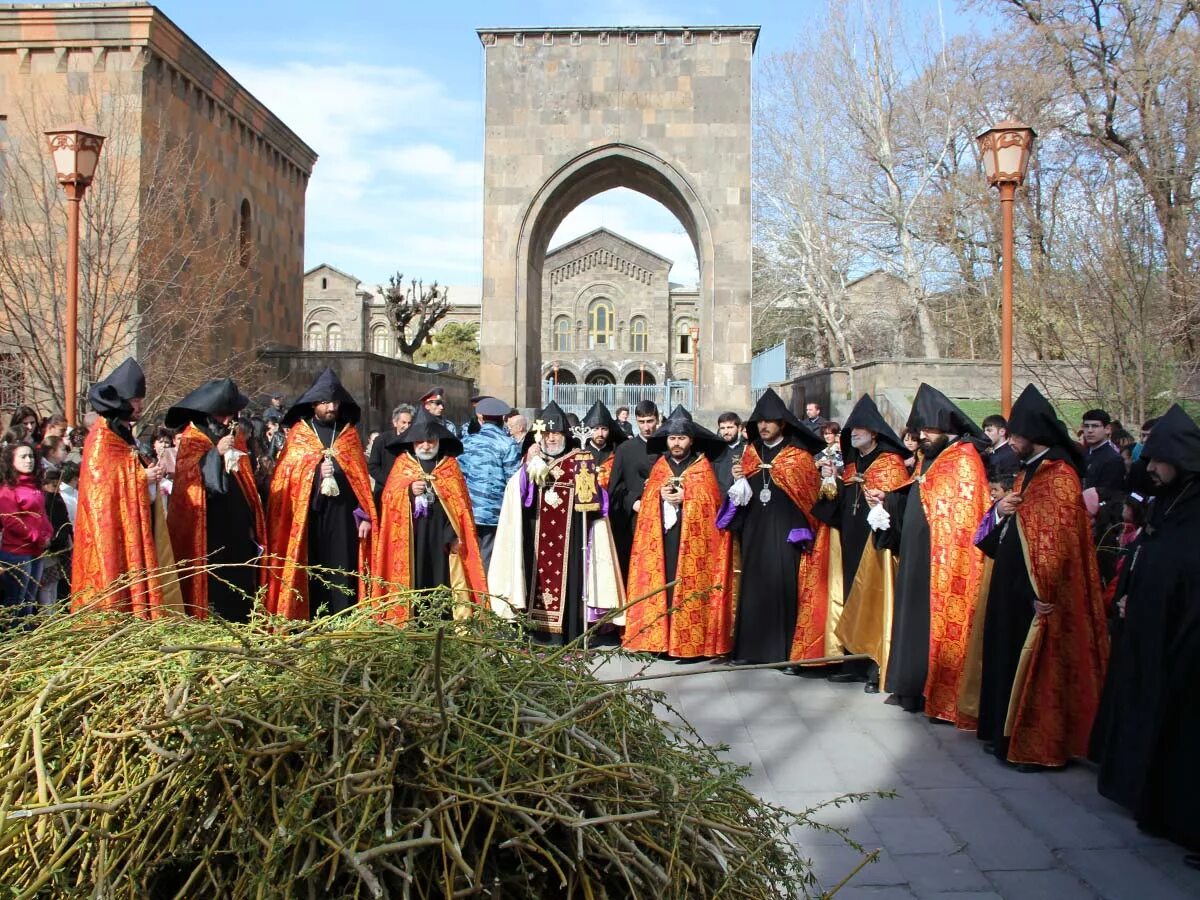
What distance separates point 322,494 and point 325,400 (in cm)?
71

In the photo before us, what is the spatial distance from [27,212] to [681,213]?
13.4m

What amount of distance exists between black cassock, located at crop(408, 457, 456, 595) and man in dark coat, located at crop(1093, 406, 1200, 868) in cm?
479

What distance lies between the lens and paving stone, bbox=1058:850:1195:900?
13.8 feet

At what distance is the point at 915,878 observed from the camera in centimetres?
434

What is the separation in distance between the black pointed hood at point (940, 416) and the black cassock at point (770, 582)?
1.46m

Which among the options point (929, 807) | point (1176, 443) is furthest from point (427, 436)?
point (1176, 443)

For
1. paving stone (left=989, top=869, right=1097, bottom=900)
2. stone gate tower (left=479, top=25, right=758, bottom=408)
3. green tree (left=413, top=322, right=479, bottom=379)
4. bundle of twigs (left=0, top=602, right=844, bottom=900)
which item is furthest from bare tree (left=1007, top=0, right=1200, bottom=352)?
green tree (left=413, top=322, right=479, bottom=379)

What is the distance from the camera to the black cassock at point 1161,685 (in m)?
4.60

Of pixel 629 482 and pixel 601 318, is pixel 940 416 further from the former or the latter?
pixel 601 318

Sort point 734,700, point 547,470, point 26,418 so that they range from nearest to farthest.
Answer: point 734,700
point 547,470
point 26,418

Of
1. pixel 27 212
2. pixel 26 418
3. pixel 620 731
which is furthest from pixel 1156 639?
pixel 27 212

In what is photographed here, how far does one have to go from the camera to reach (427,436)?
8078mm

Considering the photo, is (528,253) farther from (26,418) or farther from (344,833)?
(344,833)

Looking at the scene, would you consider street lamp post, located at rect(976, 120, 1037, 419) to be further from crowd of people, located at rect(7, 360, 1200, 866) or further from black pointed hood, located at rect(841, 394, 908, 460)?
black pointed hood, located at rect(841, 394, 908, 460)
